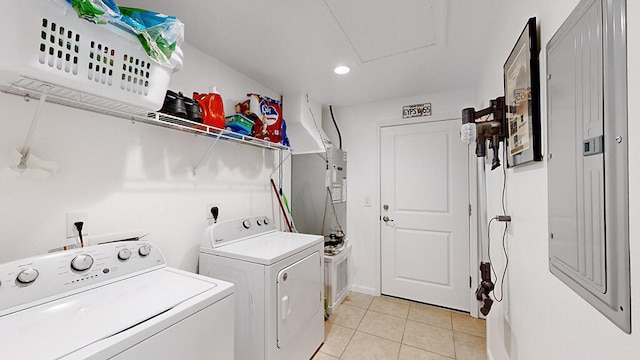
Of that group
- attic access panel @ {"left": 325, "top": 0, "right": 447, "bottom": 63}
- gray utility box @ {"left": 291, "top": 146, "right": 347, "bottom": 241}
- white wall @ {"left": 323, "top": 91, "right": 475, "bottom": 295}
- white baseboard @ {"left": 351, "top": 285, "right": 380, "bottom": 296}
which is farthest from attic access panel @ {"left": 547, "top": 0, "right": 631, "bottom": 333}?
white baseboard @ {"left": 351, "top": 285, "right": 380, "bottom": 296}

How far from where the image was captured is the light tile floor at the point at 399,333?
199cm

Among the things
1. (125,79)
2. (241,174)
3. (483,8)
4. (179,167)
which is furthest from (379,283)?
(125,79)

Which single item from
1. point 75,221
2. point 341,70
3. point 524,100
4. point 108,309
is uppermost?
point 341,70

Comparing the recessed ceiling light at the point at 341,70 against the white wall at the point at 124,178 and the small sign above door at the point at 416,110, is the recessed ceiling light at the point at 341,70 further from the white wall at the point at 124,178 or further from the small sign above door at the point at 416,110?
the small sign above door at the point at 416,110

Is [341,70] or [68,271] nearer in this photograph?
[68,271]

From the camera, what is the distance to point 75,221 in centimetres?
120

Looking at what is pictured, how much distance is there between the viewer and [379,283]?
2992mm

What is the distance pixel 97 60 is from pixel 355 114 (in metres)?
2.60

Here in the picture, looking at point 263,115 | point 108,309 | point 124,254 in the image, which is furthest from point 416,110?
point 108,309

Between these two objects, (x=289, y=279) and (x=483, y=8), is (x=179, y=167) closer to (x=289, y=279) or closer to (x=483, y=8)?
(x=289, y=279)

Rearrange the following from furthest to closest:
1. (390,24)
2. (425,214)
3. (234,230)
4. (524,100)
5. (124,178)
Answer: (425,214)
(234,230)
(390,24)
(124,178)
(524,100)

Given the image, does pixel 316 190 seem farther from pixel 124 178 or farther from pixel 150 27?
pixel 150 27

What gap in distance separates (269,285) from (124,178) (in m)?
1.02

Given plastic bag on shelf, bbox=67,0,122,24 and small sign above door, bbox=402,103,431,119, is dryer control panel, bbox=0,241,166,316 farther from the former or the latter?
small sign above door, bbox=402,103,431,119
